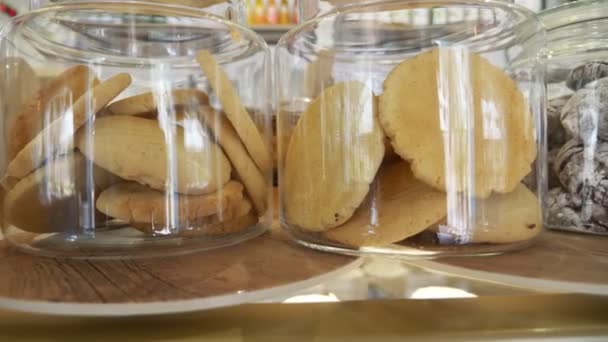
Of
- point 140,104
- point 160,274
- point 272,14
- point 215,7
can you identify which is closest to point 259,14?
point 272,14

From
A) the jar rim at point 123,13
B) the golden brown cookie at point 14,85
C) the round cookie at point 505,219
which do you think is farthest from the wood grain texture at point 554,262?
the golden brown cookie at point 14,85

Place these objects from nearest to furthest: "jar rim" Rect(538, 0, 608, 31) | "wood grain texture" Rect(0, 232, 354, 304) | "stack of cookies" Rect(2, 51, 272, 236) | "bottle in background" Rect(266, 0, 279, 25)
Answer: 1. "wood grain texture" Rect(0, 232, 354, 304)
2. "stack of cookies" Rect(2, 51, 272, 236)
3. "jar rim" Rect(538, 0, 608, 31)
4. "bottle in background" Rect(266, 0, 279, 25)

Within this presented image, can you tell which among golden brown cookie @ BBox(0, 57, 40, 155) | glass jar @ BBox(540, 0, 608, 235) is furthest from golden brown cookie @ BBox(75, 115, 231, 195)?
glass jar @ BBox(540, 0, 608, 235)

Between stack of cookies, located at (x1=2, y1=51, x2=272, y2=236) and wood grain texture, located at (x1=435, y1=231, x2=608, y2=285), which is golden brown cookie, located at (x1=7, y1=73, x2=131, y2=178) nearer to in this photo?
stack of cookies, located at (x1=2, y1=51, x2=272, y2=236)

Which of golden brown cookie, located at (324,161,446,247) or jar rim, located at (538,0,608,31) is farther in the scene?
jar rim, located at (538,0,608,31)

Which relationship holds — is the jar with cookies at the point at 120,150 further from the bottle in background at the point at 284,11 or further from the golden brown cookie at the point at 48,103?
the bottle in background at the point at 284,11

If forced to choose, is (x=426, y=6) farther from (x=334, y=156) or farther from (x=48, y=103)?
(x=48, y=103)
